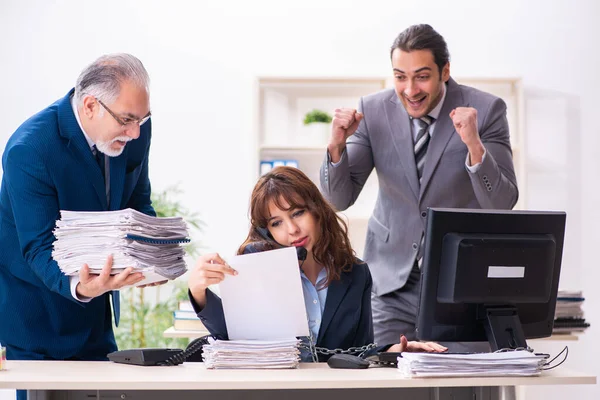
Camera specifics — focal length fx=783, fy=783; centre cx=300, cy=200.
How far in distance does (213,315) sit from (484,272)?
74 cm

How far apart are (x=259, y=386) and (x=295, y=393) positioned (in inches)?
11.7

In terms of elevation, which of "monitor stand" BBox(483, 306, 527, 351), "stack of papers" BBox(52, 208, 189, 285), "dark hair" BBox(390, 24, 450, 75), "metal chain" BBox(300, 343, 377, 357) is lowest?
"metal chain" BBox(300, 343, 377, 357)

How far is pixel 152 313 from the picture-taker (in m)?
4.51

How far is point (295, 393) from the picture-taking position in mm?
2062

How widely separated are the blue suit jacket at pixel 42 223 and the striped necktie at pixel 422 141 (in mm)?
1184

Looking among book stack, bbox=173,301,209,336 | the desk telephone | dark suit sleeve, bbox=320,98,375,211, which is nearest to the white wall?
book stack, bbox=173,301,209,336

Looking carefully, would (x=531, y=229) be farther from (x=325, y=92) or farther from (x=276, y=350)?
(x=325, y=92)

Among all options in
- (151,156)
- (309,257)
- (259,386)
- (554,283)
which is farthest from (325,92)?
(259,386)

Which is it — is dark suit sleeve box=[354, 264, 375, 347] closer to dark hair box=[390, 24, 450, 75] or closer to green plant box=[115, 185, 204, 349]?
dark hair box=[390, 24, 450, 75]

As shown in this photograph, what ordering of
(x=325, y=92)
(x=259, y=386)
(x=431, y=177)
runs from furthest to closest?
(x=325, y=92) < (x=431, y=177) < (x=259, y=386)

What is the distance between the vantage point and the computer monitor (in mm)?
1979

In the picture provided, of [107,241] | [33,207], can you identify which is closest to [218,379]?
[107,241]

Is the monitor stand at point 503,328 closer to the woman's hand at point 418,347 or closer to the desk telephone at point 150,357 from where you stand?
the woman's hand at point 418,347

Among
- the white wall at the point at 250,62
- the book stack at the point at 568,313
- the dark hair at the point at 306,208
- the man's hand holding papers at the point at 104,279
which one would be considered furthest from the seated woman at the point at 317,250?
the white wall at the point at 250,62
